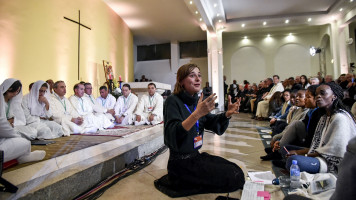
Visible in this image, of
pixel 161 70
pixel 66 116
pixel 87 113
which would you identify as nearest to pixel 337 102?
pixel 66 116

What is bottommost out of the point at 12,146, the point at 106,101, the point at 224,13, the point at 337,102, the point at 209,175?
the point at 209,175

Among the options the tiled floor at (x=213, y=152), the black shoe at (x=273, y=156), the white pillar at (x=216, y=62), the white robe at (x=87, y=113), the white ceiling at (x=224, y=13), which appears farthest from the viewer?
the white pillar at (x=216, y=62)

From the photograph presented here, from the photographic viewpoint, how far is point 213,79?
34.3 ft

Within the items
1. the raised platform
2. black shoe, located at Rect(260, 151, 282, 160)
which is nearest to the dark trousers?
the raised platform

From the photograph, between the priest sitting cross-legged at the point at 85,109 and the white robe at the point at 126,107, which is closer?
the priest sitting cross-legged at the point at 85,109

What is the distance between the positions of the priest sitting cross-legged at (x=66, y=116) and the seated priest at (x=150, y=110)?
1.29m

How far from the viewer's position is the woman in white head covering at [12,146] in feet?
6.67

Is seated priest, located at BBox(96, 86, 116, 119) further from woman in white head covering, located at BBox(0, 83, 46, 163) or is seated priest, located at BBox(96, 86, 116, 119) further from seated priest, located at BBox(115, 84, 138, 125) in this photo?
woman in white head covering, located at BBox(0, 83, 46, 163)

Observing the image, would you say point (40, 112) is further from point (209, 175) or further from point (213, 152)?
point (209, 175)

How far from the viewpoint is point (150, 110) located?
18.9ft

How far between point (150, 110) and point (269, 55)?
9.45 metres

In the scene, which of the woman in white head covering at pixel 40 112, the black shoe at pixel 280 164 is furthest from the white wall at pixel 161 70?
the black shoe at pixel 280 164

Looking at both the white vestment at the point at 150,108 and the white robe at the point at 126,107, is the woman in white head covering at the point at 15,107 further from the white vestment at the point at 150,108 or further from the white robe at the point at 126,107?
the white vestment at the point at 150,108

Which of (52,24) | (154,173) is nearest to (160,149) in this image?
(154,173)
